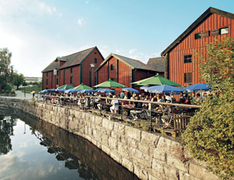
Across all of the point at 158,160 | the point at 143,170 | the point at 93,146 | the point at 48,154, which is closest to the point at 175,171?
the point at 158,160

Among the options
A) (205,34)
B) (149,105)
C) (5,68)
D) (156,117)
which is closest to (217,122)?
(149,105)

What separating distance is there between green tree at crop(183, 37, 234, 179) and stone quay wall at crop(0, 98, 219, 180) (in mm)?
514

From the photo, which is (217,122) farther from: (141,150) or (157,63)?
(157,63)

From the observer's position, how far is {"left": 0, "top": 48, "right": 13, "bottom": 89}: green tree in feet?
146

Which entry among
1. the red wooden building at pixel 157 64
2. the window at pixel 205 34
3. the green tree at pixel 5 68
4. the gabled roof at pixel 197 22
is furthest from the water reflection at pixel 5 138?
the green tree at pixel 5 68

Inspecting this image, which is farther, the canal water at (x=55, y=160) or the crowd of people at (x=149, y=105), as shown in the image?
the canal water at (x=55, y=160)

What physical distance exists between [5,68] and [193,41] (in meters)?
50.8

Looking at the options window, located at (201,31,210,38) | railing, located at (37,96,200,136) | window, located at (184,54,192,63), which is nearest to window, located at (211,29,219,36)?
window, located at (201,31,210,38)

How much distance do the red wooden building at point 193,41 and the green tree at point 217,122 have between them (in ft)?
33.0

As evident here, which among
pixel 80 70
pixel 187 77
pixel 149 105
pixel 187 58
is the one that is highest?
pixel 80 70

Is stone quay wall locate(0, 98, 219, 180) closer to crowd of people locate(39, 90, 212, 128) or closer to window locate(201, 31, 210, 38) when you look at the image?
crowd of people locate(39, 90, 212, 128)

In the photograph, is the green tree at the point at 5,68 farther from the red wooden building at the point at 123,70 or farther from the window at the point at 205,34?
the window at the point at 205,34

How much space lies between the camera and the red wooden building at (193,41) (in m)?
12.4

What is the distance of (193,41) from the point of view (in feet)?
45.6
